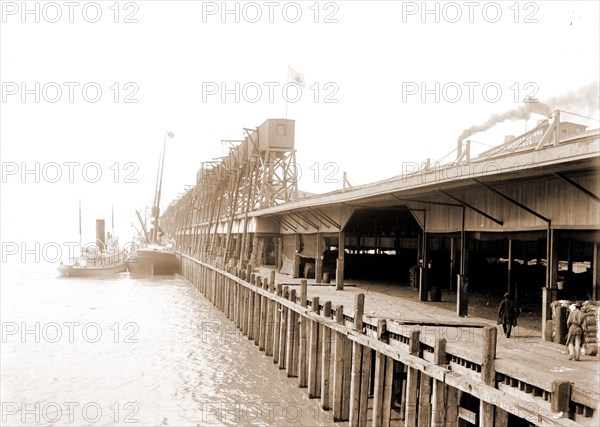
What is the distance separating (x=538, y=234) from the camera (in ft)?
47.4

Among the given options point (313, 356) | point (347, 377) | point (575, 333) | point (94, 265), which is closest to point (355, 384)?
point (347, 377)

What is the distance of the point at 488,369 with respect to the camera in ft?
27.6

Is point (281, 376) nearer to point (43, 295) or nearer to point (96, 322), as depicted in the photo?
point (96, 322)

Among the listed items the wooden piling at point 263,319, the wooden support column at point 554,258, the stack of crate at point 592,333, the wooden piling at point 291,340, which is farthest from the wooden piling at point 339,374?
the wooden piling at point 263,319

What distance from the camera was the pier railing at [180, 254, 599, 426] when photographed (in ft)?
24.8

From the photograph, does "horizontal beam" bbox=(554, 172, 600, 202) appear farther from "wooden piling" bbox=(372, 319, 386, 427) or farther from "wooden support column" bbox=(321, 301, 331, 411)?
"wooden support column" bbox=(321, 301, 331, 411)

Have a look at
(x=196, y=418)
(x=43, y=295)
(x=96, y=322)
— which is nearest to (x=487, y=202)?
(x=196, y=418)

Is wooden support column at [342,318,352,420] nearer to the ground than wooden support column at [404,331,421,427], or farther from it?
nearer to the ground

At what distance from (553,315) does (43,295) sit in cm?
4983

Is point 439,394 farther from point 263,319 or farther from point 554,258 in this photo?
point 263,319

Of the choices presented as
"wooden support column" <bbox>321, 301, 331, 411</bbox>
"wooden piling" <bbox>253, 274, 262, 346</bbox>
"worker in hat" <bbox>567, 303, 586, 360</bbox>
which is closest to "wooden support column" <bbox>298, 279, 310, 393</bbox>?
"wooden support column" <bbox>321, 301, 331, 411</bbox>

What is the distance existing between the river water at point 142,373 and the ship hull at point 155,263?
102ft

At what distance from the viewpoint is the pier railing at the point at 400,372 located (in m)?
7.56

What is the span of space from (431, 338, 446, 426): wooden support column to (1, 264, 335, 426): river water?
523cm
